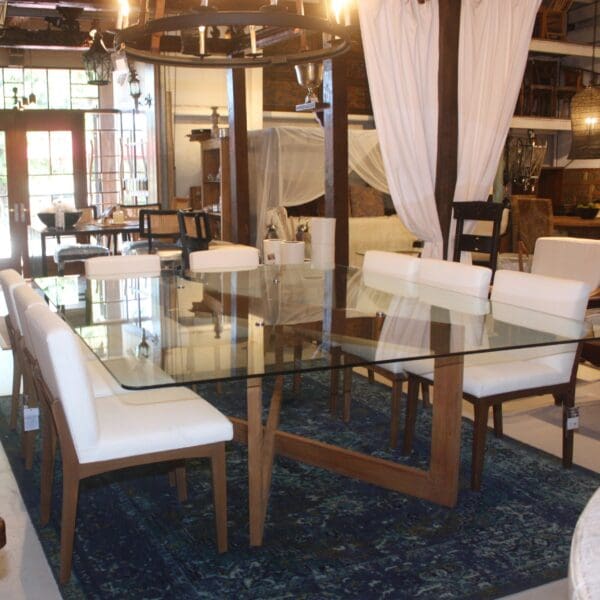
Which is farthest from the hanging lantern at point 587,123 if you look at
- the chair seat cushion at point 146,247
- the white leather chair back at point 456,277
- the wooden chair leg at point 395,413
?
the chair seat cushion at point 146,247

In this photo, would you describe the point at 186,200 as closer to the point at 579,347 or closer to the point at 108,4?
the point at 108,4

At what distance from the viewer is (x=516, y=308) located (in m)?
3.19

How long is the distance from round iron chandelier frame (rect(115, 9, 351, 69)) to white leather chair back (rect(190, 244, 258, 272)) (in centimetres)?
149

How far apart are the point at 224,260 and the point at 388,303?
5.41ft

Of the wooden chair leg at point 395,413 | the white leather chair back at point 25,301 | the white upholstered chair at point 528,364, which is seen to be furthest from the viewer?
the wooden chair leg at point 395,413

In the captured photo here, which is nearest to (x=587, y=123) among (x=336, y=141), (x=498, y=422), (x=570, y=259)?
(x=570, y=259)

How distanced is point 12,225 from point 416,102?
7.37 m

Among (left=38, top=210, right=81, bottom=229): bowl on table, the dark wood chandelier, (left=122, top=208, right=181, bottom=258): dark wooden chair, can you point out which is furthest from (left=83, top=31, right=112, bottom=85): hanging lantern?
the dark wood chandelier

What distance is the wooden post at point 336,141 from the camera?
5516mm

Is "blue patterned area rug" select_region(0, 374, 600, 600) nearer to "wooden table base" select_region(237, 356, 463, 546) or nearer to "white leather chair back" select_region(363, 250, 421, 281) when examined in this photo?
"wooden table base" select_region(237, 356, 463, 546)

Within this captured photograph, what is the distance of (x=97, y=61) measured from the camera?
23.9ft

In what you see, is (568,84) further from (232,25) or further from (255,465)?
(255,465)

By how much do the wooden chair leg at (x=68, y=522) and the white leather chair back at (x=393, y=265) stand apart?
231cm

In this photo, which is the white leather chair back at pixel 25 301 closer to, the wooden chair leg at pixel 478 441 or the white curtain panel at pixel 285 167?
the wooden chair leg at pixel 478 441
